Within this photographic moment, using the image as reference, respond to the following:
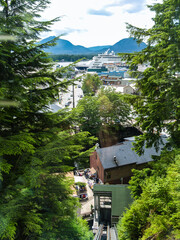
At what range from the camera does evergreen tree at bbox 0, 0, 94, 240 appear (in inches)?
152

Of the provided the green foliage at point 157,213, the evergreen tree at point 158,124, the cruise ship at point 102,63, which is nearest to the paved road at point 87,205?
the evergreen tree at point 158,124

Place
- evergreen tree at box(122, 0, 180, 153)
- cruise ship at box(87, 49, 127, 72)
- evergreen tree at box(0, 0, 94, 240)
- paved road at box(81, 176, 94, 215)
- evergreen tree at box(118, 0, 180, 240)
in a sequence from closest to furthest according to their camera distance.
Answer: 1. evergreen tree at box(0, 0, 94, 240)
2. evergreen tree at box(118, 0, 180, 240)
3. evergreen tree at box(122, 0, 180, 153)
4. paved road at box(81, 176, 94, 215)
5. cruise ship at box(87, 49, 127, 72)

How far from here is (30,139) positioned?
3.75 meters

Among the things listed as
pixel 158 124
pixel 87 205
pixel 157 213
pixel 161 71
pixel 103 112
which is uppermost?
pixel 161 71

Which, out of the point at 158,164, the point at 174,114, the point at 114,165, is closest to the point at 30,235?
the point at 158,164

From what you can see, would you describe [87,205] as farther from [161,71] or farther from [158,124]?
[161,71]

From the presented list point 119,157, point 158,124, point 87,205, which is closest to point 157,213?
point 158,124

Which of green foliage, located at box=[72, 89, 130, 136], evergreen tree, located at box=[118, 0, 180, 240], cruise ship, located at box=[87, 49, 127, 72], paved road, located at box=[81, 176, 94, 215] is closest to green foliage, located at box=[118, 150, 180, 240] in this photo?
evergreen tree, located at box=[118, 0, 180, 240]

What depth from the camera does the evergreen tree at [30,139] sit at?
3.86 m

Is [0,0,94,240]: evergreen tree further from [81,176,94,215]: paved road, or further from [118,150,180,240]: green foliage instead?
[81,176,94,215]: paved road

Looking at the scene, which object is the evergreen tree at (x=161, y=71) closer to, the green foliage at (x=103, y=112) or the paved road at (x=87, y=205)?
the paved road at (x=87, y=205)

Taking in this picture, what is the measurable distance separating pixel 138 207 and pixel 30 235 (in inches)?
146

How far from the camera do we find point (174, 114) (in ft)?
25.7

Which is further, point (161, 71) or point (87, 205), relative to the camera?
point (87, 205)
